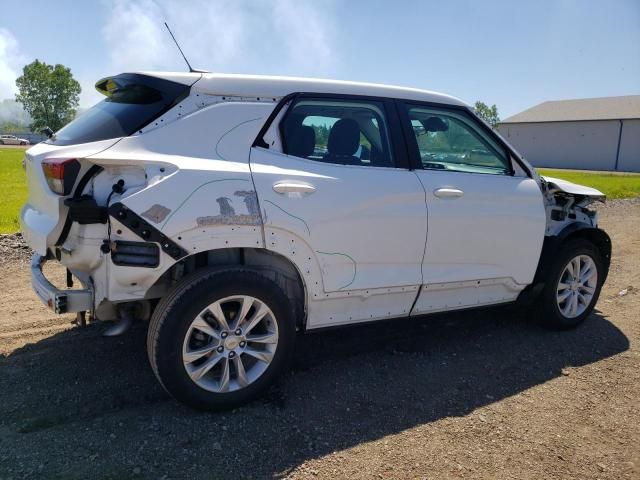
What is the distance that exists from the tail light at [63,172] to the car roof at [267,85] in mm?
769

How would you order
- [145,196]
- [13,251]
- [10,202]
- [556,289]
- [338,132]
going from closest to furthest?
[145,196] < [338,132] < [556,289] < [13,251] < [10,202]

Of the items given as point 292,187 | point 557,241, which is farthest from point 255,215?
point 557,241

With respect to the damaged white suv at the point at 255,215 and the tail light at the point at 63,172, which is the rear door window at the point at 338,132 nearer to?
the damaged white suv at the point at 255,215

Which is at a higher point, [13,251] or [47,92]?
[47,92]

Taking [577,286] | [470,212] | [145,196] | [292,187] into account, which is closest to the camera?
[145,196]

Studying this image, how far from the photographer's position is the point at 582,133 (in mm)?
49844

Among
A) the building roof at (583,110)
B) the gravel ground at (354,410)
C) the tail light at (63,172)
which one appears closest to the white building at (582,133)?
the building roof at (583,110)

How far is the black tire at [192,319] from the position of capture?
2.85 metres

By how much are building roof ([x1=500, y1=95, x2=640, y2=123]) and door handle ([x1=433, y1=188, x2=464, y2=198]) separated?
Result: 5172 centimetres

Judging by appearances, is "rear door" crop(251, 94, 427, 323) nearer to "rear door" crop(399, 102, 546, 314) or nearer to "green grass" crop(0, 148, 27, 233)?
"rear door" crop(399, 102, 546, 314)

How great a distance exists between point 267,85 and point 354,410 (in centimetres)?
214

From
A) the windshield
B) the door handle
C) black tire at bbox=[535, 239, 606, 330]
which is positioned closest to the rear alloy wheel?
the windshield

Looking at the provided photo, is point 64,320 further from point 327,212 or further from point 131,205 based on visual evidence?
point 327,212

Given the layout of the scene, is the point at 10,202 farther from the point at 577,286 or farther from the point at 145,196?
the point at 577,286
